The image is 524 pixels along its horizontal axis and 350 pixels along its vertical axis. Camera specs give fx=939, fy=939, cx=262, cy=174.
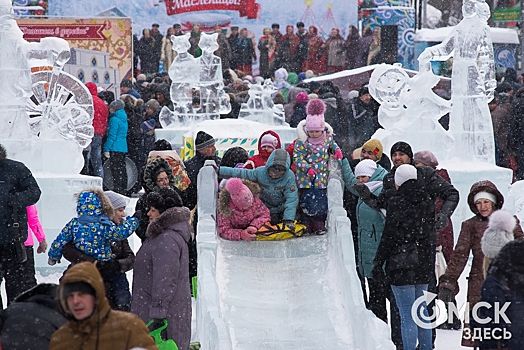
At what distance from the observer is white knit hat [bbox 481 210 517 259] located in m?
6.01

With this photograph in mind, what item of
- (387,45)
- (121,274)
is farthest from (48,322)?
(387,45)

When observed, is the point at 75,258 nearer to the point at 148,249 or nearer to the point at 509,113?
the point at 148,249

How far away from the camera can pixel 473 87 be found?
472 inches

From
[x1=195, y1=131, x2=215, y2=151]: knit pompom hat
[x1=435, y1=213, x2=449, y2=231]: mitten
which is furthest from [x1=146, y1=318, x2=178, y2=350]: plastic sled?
[x1=195, y1=131, x2=215, y2=151]: knit pompom hat

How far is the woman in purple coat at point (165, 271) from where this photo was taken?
6.12m

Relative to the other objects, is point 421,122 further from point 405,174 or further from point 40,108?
point 405,174

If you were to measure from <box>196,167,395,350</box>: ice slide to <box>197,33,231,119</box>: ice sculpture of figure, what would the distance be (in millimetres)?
8011

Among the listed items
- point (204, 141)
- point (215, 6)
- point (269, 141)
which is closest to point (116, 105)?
point (204, 141)

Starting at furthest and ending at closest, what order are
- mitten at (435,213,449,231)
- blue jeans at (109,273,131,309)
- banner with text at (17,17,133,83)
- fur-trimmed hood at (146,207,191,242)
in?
banner with text at (17,17,133,83) < mitten at (435,213,449,231) < blue jeans at (109,273,131,309) < fur-trimmed hood at (146,207,191,242)

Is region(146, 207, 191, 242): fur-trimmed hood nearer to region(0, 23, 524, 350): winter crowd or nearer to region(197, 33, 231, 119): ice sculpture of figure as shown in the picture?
region(0, 23, 524, 350): winter crowd

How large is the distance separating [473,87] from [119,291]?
6.87m

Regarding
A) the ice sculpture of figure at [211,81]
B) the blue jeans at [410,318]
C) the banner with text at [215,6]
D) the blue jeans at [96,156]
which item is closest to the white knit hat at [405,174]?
the blue jeans at [410,318]

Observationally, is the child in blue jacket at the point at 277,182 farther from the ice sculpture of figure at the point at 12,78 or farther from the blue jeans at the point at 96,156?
the blue jeans at the point at 96,156

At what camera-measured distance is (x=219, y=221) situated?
8.95 metres
